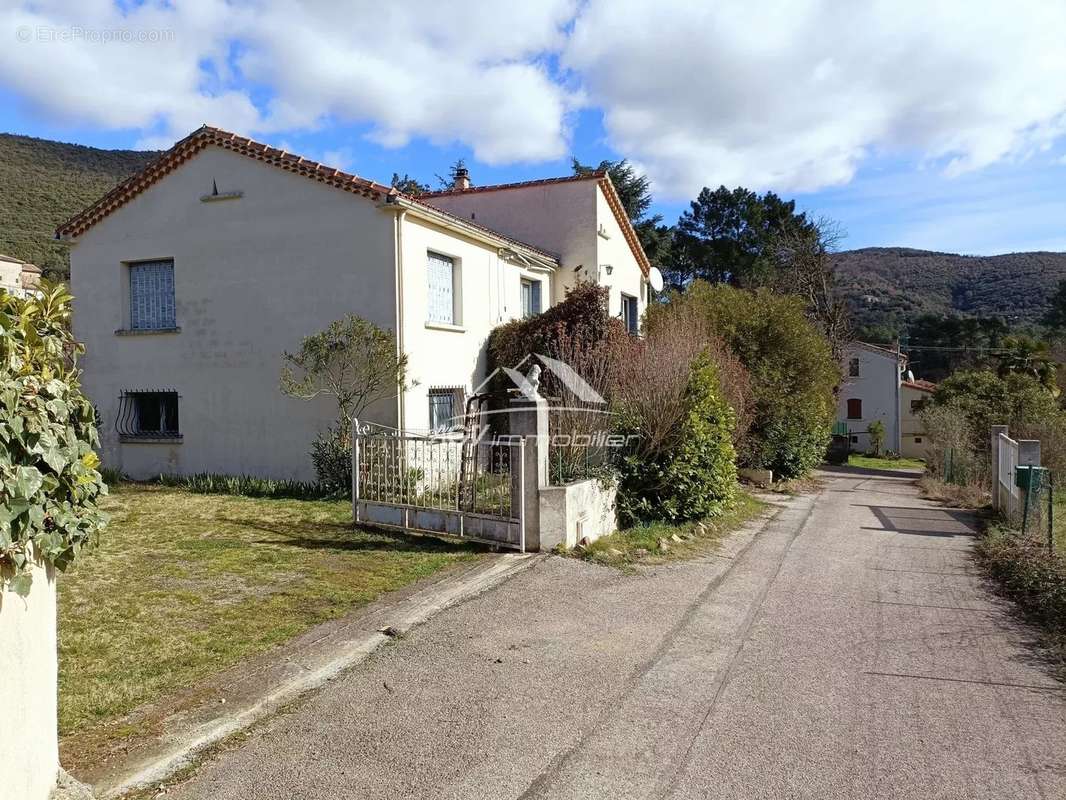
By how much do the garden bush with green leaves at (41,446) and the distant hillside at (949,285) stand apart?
65760mm

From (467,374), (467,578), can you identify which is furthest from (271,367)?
(467,578)

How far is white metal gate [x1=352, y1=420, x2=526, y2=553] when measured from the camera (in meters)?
9.00

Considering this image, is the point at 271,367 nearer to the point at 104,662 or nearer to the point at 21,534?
the point at 104,662

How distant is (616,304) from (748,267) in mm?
26620

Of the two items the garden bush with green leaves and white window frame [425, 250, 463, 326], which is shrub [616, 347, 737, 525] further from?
the garden bush with green leaves

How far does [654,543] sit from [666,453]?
6.03 ft

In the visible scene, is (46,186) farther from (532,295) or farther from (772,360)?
(772,360)

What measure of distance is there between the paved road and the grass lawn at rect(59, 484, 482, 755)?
1044mm

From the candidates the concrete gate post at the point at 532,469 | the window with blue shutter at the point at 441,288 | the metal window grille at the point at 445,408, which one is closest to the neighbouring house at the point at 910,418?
the metal window grille at the point at 445,408

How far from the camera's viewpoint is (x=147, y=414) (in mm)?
15906

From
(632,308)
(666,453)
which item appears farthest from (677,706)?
(632,308)

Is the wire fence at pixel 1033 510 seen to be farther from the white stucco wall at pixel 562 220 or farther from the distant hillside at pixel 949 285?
the distant hillside at pixel 949 285

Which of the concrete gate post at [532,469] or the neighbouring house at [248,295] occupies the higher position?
the neighbouring house at [248,295]

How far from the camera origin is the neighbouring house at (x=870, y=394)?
49.5 m
